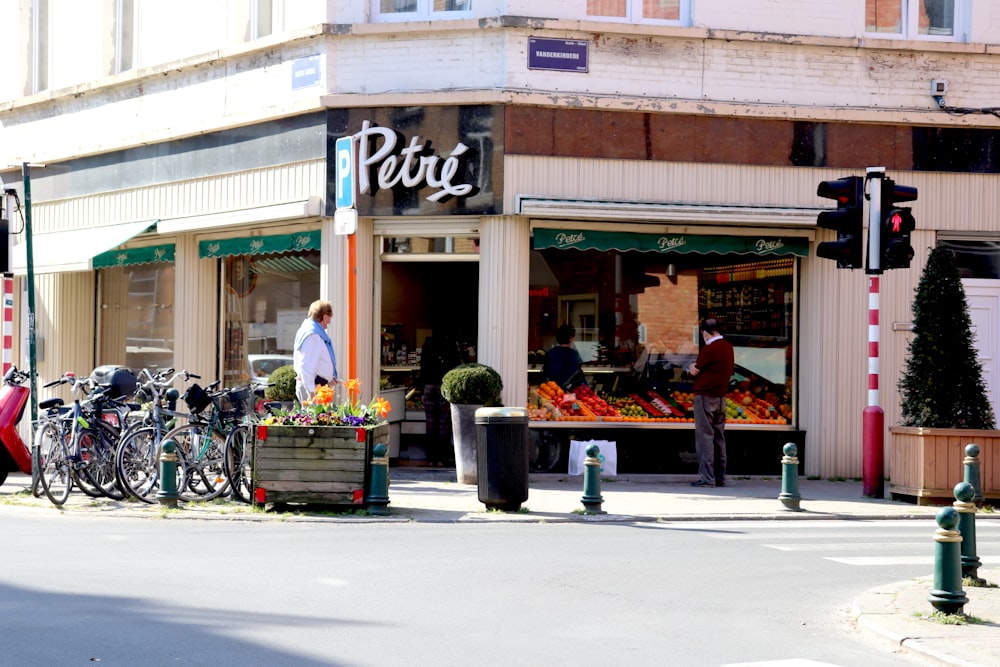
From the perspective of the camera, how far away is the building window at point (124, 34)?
19641 mm

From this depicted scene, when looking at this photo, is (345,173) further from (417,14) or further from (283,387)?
(417,14)

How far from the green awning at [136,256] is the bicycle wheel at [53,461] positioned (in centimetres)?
636

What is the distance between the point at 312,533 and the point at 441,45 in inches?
283

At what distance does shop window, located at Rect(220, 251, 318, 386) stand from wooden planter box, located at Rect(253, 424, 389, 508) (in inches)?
207

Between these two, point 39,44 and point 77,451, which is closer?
point 77,451

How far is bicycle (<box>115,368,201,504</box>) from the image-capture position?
12.6m

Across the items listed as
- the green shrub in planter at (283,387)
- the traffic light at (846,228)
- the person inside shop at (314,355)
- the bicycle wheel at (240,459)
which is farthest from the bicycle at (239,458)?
the traffic light at (846,228)

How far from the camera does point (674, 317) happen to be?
1677 cm

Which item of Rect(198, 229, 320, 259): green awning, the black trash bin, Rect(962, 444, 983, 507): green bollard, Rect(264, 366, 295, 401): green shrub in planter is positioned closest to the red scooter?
Rect(264, 366, 295, 401): green shrub in planter

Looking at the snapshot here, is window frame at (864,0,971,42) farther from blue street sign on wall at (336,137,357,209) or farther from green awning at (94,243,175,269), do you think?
green awning at (94,243,175,269)

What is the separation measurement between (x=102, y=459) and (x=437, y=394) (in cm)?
473

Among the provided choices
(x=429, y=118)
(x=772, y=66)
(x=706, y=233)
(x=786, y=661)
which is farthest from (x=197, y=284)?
(x=786, y=661)

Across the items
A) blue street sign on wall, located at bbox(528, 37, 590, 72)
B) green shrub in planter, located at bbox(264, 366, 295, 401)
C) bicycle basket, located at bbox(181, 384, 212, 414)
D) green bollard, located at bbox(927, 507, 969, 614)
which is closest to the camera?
green bollard, located at bbox(927, 507, 969, 614)

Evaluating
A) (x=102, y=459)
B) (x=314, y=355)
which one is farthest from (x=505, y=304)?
(x=102, y=459)
